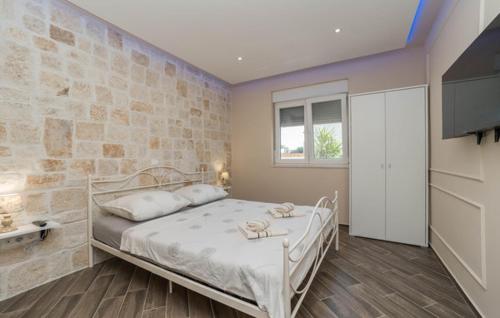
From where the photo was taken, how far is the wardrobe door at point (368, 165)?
9.55 feet

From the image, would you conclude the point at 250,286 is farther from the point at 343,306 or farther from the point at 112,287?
the point at 112,287

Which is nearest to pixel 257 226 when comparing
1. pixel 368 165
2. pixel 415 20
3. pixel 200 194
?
pixel 200 194

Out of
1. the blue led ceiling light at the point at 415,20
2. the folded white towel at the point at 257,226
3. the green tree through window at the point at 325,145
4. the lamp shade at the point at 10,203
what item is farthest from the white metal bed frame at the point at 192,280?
the blue led ceiling light at the point at 415,20

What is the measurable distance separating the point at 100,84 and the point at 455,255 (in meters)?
4.05

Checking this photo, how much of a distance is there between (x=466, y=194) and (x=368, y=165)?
4.15ft

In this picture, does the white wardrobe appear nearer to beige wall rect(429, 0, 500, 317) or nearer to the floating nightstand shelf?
beige wall rect(429, 0, 500, 317)

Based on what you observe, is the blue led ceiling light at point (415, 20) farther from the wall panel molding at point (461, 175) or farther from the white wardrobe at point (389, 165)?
the wall panel molding at point (461, 175)

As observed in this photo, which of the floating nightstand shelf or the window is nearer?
the floating nightstand shelf

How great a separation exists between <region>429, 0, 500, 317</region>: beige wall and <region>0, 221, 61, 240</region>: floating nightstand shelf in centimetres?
342

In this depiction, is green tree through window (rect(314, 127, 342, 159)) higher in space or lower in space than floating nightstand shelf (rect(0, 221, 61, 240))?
higher

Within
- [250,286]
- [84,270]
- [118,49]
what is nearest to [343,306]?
[250,286]

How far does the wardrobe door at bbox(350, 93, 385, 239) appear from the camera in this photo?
2910 mm

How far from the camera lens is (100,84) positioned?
7.77 ft

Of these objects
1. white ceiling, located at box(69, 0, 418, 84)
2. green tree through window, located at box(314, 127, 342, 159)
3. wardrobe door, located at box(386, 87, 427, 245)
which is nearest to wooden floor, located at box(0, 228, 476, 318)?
wardrobe door, located at box(386, 87, 427, 245)
